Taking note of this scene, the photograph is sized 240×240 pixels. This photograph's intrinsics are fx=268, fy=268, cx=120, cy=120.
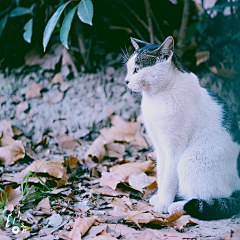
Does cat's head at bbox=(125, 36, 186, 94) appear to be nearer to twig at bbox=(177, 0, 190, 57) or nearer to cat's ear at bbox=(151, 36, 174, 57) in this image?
cat's ear at bbox=(151, 36, 174, 57)

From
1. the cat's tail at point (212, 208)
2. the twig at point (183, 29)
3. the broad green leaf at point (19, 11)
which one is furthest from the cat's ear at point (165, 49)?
the broad green leaf at point (19, 11)

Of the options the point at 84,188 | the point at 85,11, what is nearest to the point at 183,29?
the point at 85,11

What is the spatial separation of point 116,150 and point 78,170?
0.48 m

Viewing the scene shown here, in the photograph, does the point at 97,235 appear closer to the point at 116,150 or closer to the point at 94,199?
the point at 94,199

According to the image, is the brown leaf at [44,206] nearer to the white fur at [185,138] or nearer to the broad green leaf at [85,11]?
the white fur at [185,138]

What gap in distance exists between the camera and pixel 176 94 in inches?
62.1

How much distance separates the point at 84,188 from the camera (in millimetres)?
1890

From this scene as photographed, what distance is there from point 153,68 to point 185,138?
1.48 ft

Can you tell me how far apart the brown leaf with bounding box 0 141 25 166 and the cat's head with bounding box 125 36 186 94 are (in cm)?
126

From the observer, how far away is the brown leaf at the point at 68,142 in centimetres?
267

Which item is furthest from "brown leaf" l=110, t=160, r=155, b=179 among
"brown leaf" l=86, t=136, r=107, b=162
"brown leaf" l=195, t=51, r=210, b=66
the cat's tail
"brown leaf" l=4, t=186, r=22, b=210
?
"brown leaf" l=195, t=51, r=210, b=66

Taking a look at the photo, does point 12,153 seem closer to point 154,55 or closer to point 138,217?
point 138,217

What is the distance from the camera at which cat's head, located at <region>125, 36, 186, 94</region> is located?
1.53 m

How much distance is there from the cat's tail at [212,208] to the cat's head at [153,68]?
2.23ft
